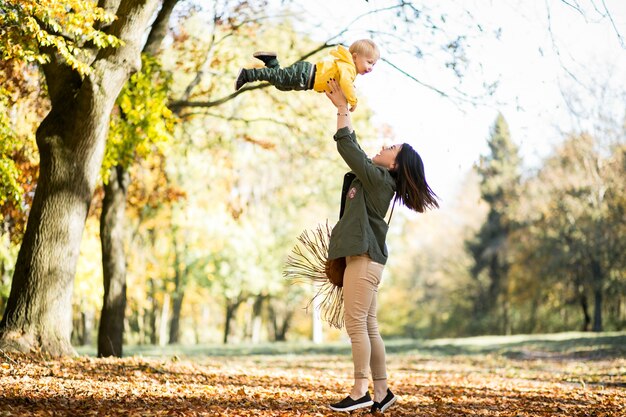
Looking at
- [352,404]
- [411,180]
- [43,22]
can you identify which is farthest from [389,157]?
[43,22]

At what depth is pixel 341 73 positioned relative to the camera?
477 centimetres

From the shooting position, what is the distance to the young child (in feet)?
15.7

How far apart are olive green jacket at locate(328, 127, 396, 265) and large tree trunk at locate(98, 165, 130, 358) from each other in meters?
6.33

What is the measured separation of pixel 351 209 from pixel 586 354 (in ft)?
41.8

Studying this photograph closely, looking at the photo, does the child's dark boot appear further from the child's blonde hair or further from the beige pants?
the beige pants

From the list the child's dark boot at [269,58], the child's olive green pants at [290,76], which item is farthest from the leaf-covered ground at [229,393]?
the child's dark boot at [269,58]

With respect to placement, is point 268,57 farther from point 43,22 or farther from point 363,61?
point 43,22

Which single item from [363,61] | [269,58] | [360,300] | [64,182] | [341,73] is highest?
[269,58]

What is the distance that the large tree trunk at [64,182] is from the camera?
7.21 metres

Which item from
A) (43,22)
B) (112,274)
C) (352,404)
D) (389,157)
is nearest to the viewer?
(352,404)

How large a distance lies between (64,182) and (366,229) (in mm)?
4450

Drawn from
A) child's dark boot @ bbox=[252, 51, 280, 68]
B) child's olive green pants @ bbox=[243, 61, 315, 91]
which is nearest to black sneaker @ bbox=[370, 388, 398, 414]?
child's olive green pants @ bbox=[243, 61, 315, 91]

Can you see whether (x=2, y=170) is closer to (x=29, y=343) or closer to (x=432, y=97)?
(x=29, y=343)

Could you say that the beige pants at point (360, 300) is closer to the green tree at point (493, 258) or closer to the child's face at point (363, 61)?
the child's face at point (363, 61)
